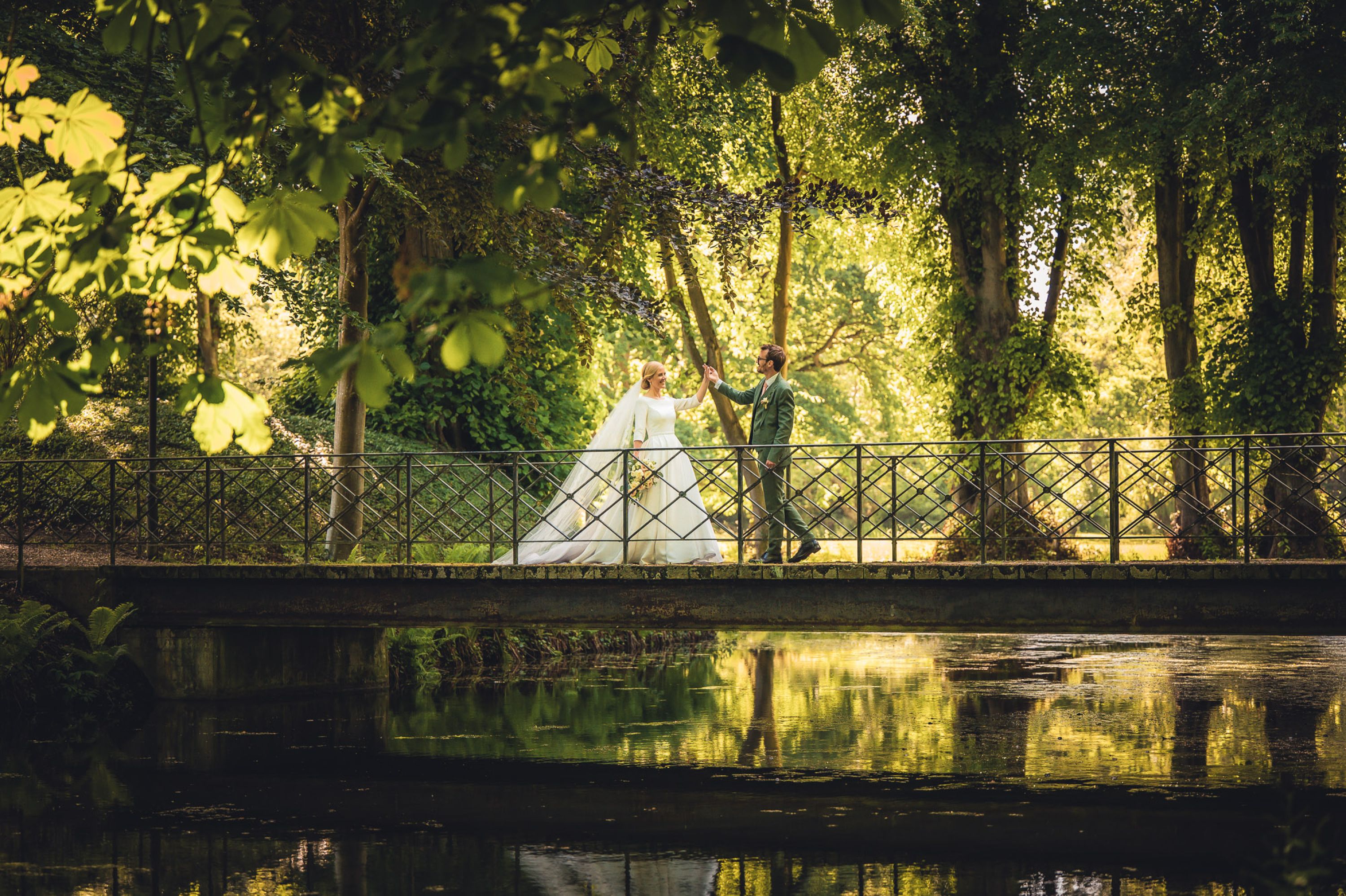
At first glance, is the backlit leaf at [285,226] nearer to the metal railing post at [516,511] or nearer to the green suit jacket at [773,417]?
the metal railing post at [516,511]

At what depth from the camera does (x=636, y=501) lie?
44.1ft

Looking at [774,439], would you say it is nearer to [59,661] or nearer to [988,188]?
[59,661]

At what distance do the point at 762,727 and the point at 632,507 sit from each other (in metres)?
2.54

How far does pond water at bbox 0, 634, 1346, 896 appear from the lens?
7.78m

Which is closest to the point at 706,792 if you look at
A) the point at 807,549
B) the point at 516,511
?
the point at 807,549

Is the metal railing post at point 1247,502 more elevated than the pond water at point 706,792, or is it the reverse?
the metal railing post at point 1247,502

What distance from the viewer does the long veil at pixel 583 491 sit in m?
13.6

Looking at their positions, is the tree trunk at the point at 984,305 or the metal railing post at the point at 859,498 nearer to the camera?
the metal railing post at the point at 859,498

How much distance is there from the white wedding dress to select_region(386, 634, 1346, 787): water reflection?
1.76 m

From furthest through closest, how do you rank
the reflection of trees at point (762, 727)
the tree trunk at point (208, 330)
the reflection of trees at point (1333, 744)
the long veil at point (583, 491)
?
the tree trunk at point (208, 330) → the long veil at point (583, 491) → the reflection of trees at point (762, 727) → the reflection of trees at point (1333, 744)

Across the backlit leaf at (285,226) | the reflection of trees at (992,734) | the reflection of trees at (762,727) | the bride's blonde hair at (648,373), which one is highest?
the bride's blonde hair at (648,373)

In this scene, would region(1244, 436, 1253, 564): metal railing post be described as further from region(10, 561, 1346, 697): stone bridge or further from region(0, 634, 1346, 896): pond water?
region(0, 634, 1346, 896): pond water

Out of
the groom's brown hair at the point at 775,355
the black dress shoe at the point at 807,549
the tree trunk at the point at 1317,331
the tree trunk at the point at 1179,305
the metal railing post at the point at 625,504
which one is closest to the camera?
the groom's brown hair at the point at 775,355

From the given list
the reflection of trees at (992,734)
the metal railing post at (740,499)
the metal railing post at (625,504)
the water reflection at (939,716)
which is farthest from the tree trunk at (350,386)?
the reflection of trees at (992,734)
